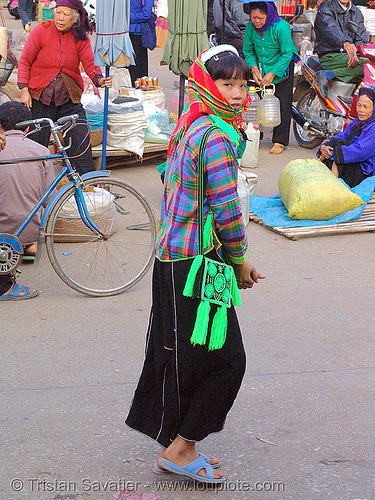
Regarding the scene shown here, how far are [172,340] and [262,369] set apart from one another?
1214 millimetres

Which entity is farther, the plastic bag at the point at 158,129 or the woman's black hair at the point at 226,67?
the plastic bag at the point at 158,129

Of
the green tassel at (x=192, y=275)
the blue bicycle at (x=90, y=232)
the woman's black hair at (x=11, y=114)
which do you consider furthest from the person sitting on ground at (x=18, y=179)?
the green tassel at (x=192, y=275)

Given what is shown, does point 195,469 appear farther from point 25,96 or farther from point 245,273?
point 25,96

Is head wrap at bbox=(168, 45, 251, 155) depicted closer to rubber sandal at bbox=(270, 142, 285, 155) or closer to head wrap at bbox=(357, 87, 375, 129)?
head wrap at bbox=(357, 87, 375, 129)

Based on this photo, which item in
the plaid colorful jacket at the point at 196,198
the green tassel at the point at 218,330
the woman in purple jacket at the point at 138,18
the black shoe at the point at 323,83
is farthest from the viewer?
the woman in purple jacket at the point at 138,18

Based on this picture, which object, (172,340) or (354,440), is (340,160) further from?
(172,340)

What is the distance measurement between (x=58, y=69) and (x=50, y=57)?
12 centimetres

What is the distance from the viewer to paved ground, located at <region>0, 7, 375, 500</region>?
2.65 meters

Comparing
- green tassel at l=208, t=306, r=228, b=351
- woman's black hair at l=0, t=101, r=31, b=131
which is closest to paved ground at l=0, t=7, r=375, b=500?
green tassel at l=208, t=306, r=228, b=351

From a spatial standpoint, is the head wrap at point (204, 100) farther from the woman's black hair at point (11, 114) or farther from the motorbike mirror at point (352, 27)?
the motorbike mirror at point (352, 27)

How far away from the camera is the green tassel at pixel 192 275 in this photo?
7.68 feet

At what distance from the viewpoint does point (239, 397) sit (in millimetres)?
3277

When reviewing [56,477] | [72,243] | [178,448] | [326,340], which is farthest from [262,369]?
[72,243]

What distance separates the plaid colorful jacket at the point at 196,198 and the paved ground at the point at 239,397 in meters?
0.94
